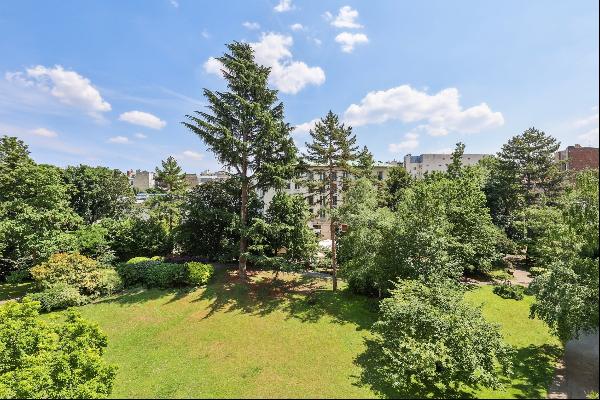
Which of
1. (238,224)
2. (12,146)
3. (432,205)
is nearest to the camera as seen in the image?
(432,205)

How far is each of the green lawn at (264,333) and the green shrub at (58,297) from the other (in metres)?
1.05

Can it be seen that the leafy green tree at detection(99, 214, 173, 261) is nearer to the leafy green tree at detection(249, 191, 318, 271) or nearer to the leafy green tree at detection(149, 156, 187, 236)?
the leafy green tree at detection(149, 156, 187, 236)

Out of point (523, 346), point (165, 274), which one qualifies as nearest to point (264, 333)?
point (165, 274)

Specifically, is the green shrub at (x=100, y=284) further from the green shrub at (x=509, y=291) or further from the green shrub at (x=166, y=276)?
the green shrub at (x=509, y=291)

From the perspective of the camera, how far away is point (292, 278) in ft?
86.8

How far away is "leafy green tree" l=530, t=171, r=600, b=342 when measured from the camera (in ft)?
34.6

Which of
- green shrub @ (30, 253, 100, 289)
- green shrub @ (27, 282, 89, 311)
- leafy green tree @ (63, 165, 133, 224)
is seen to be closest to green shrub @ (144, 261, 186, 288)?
green shrub @ (30, 253, 100, 289)

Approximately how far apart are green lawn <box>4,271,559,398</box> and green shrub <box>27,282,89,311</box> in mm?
1047

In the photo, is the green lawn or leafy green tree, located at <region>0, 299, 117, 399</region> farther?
the green lawn

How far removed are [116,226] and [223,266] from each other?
12.4 metres

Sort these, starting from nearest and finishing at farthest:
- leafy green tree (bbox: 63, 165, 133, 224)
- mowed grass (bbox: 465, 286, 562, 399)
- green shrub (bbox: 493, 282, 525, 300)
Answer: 1. mowed grass (bbox: 465, 286, 562, 399)
2. green shrub (bbox: 493, 282, 525, 300)
3. leafy green tree (bbox: 63, 165, 133, 224)

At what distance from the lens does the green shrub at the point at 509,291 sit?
2252cm

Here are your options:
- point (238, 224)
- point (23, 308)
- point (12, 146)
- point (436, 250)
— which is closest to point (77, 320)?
point (23, 308)

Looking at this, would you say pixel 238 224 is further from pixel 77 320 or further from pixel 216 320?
pixel 77 320
